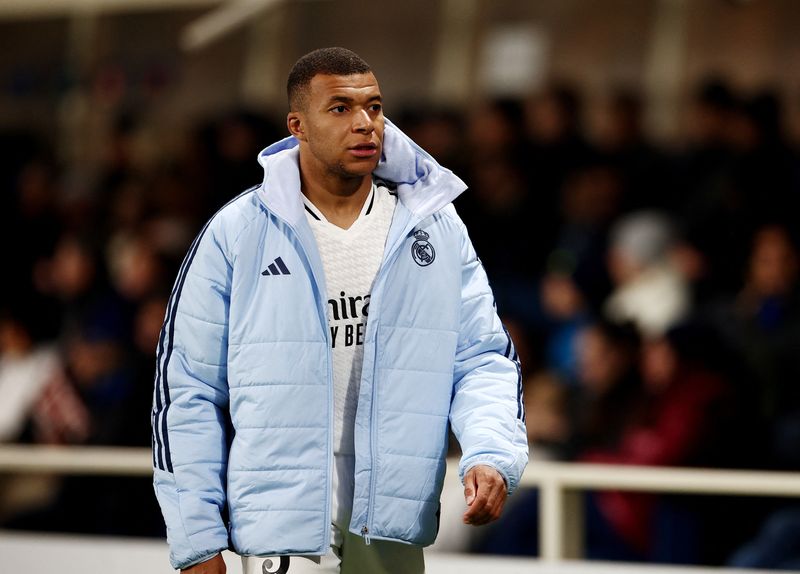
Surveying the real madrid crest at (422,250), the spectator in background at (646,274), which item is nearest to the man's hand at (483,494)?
the real madrid crest at (422,250)

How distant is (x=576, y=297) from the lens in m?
6.17

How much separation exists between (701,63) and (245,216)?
546cm

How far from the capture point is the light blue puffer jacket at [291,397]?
106 inches

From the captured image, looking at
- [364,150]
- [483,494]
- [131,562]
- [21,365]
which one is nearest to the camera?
[483,494]

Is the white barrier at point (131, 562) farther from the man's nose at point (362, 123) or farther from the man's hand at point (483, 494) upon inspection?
the man's nose at point (362, 123)

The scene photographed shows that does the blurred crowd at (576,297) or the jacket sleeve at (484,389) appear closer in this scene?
the jacket sleeve at (484,389)

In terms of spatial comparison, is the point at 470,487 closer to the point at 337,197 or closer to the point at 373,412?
the point at 373,412

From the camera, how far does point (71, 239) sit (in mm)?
8117

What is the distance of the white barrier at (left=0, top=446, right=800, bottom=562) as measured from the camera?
13.8ft

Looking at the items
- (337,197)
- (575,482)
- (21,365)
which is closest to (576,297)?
(575,482)

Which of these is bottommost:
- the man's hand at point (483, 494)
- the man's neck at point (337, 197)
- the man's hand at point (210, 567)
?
the man's hand at point (210, 567)

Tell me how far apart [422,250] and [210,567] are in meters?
0.79

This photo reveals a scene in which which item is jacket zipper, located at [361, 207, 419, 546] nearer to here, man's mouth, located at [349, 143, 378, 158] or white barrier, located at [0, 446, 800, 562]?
man's mouth, located at [349, 143, 378, 158]

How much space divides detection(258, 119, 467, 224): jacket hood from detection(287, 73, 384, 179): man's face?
9 cm
